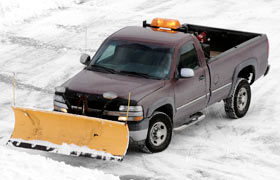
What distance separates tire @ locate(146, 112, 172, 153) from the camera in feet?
30.8

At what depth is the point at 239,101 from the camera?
1169 cm

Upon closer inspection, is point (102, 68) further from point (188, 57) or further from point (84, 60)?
point (188, 57)

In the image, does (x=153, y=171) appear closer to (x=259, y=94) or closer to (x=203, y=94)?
(x=203, y=94)

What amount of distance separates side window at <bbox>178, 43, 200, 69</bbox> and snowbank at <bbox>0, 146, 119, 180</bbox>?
2.86m

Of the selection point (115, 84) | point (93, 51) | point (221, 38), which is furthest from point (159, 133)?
point (93, 51)

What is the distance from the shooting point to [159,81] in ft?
31.6

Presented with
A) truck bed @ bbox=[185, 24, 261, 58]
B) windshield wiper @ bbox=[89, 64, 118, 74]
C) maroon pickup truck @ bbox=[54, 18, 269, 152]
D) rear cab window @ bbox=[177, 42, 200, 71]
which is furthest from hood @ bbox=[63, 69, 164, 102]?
truck bed @ bbox=[185, 24, 261, 58]

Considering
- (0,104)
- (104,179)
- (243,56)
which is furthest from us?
(0,104)

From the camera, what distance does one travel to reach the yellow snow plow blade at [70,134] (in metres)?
8.74

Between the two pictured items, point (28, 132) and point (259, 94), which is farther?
point (259, 94)

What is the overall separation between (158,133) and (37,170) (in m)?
2.34

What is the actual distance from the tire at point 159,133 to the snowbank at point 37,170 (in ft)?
5.33

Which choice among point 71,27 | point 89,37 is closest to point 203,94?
point 89,37

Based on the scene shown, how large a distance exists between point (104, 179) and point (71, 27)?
11.1m
